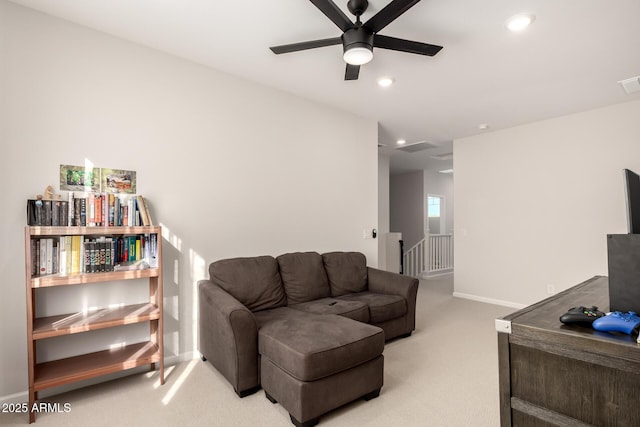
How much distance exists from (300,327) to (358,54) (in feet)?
6.29

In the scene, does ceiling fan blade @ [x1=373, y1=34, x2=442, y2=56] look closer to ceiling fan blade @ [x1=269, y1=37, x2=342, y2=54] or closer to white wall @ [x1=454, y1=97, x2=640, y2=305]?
ceiling fan blade @ [x1=269, y1=37, x2=342, y2=54]

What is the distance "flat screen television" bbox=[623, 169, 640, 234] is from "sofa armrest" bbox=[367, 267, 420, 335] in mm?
2326

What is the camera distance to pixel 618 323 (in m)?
1.01

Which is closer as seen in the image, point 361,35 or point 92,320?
point 361,35

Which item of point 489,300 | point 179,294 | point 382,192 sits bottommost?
point 489,300

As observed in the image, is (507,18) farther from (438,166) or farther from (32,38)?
(438,166)

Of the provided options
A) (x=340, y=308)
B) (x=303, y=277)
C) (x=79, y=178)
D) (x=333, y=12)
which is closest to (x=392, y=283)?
(x=340, y=308)

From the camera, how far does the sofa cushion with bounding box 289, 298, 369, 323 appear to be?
294cm

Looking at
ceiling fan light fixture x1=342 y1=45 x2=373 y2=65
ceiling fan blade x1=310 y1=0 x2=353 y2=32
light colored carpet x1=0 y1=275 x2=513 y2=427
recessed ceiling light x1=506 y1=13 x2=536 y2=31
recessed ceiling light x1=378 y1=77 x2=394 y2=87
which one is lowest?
light colored carpet x1=0 y1=275 x2=513 y2=427

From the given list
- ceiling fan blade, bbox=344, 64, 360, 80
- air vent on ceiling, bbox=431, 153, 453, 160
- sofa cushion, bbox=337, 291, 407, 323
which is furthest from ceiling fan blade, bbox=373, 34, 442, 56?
air vent on ceiling, bbox=431, 153, 453, 160

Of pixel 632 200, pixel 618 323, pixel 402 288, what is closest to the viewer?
pixel 618 323

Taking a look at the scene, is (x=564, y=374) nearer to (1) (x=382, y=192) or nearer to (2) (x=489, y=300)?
(2) (x=489, y=300)

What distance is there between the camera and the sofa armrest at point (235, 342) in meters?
2.28

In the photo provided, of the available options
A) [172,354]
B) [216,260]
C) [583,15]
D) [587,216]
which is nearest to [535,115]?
[587,216]
